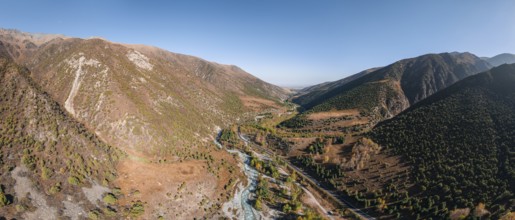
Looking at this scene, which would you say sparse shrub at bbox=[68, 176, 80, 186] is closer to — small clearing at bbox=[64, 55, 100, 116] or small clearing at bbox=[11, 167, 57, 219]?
small clearing at bbox=[11, 167, 57, 219]

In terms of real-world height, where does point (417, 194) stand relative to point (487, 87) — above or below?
below

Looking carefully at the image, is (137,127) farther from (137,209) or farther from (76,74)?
(76,74)

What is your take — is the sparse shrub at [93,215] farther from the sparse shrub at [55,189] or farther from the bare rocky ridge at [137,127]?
the sparse shrub at [55,189]

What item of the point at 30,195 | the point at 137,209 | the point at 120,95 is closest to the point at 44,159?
the point at 30,195

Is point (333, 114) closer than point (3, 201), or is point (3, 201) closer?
point (3, 201)

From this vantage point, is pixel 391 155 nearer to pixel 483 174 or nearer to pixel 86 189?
pixel 483 174

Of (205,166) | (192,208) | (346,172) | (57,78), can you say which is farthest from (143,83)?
(346,172)
